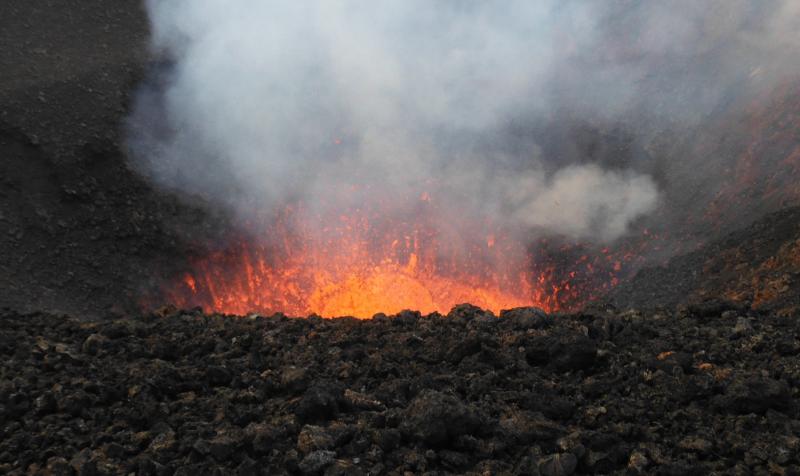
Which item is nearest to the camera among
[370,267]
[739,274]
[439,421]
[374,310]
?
[439,421]

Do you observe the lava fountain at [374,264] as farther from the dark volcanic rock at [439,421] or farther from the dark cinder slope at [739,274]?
the dark volcanic rock at [439,421]

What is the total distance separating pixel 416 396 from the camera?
4836 millimetres

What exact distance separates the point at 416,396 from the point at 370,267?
10.3m

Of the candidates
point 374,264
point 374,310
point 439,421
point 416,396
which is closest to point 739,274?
point 416,396

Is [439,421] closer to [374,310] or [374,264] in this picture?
[374,310]

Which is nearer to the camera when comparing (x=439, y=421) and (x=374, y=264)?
(x=439, y=421)

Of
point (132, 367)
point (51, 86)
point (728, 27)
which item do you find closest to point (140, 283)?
point (51, 86)

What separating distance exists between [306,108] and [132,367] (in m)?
10.1

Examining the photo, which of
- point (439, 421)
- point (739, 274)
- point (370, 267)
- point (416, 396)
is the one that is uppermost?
point (370, 267)

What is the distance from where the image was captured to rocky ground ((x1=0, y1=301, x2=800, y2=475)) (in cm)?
421

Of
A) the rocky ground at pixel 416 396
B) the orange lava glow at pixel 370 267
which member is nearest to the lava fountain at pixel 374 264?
the orange lava glow at pixel 370 267

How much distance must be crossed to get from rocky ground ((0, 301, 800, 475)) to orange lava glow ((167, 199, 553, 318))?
7139 mm

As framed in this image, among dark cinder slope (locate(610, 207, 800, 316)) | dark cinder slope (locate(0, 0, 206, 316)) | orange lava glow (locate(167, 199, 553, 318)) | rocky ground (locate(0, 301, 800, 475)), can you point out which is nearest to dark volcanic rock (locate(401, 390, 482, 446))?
rocky ground (locate(0, 301, 800, 475))

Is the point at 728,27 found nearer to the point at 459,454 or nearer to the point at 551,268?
the point at 551,268
